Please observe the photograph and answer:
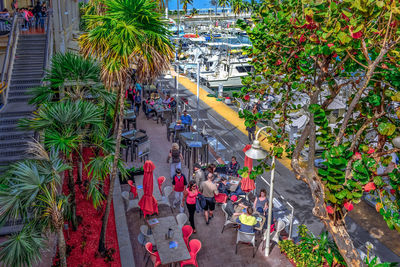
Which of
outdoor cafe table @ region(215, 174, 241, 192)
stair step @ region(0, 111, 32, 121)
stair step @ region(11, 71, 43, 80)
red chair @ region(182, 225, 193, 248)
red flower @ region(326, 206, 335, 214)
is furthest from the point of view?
stair step @ region(11, 71, 43, 80)

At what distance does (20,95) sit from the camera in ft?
47.5


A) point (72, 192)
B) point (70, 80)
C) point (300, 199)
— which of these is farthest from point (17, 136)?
point (300, 199)

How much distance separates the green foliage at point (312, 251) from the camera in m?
7.88

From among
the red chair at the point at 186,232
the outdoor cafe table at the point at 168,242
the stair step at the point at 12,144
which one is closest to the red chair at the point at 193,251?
the outdoor cafe table at the point at 168,242

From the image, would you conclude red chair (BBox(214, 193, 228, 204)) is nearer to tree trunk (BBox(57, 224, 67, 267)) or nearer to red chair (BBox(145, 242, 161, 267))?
red chair (BBox(145, 242, 161, 267))

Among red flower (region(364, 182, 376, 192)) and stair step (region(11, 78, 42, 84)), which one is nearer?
red flower (region(364, 182, 376, 192))

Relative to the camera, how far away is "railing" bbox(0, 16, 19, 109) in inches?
553

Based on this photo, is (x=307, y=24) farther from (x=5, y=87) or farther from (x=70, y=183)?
(x=5, y=87)

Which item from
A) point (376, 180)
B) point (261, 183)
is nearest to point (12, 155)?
point (261, 183)

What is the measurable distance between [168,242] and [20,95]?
8952mm

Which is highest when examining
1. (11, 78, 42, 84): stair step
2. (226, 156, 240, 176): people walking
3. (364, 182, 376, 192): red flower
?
(11, 78, 42, 84): stair step

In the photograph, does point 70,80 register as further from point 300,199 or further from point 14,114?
point 300,199

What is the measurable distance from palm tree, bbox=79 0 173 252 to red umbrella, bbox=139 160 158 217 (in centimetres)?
308

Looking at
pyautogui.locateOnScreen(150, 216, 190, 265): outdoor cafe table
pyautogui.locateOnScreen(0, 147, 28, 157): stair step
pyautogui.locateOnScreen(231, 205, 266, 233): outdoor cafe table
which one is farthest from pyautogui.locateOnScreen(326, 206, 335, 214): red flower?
pyautogui.locateOnScreen(0, 147, 28, 157): stair step
